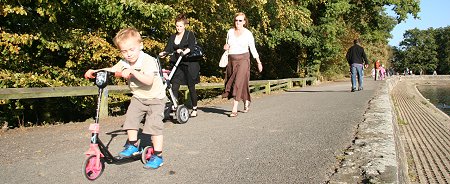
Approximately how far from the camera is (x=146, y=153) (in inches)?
156

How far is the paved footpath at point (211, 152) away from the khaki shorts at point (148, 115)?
393 mm

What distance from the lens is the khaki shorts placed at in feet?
12.9

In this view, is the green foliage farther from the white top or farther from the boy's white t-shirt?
the boy's white t-shirt

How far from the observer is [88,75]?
3.48 meters

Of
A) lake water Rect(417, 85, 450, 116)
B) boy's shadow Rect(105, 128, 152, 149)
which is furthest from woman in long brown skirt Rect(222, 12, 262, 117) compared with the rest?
lake water Rect(417, 85, 450, 116)

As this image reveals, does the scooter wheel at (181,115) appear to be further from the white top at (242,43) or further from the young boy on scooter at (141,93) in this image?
the young boy on scooter at (141,93)

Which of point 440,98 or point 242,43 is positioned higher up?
point 242,43

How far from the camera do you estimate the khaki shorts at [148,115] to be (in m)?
3.93

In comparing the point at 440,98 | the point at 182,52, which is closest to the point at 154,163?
the point at 182,52

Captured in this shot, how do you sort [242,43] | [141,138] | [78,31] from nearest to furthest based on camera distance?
[141,138] → [242,43] → [78,31]

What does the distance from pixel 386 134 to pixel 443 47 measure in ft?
423

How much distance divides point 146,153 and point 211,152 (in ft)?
2.60

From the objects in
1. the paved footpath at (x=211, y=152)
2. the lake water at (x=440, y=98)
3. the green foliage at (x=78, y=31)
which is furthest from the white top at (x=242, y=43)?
the lake water at (x=440, y=98)

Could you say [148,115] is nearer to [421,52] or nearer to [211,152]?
[211,152]
